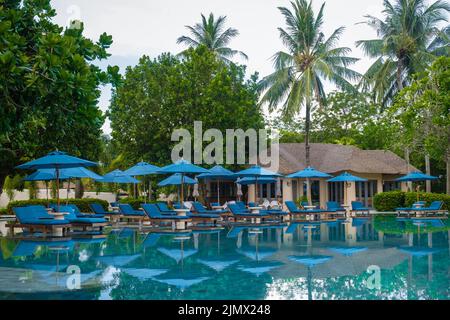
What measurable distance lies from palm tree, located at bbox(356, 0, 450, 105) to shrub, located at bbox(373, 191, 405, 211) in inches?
267

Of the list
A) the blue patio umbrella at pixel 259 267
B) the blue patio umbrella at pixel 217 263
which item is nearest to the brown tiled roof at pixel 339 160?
the blue patio umbrella at pixel 217 263

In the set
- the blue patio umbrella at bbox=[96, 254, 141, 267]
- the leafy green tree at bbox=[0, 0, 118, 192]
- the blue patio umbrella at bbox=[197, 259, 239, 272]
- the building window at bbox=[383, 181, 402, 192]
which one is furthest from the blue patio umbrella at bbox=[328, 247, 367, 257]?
the building window at bbox=[383, 181, 402, 192]

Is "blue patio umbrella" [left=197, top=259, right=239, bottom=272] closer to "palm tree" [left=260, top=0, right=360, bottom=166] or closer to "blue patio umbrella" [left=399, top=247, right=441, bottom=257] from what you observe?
"blue patio umbrella" [left=399, top=247, right=441, bottom=257]

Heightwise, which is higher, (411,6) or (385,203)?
(411,6)

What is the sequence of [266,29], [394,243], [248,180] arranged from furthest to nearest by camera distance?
[266,29], [248,180], [394,243]

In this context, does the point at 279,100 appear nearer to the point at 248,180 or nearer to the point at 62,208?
the point at 248,180

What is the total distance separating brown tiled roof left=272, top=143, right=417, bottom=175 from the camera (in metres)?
34.5

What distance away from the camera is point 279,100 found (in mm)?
32094

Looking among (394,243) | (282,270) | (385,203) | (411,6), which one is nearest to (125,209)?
(394,243)

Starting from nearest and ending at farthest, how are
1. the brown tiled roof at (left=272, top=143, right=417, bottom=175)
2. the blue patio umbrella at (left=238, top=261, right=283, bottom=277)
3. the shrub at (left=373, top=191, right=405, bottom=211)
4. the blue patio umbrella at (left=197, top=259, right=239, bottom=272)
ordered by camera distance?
1. the blue patio umbrella at (left=238, top=261, right=283, bottom=277)
2. the blue patio umbrella at (left=197, top=259, right=239, bottom=272)
3. the shrub at (left=373, top=191, right=405, bottom=211)
4. the brown tiled roof at (left=272, top=143, right=417, bottom=175)

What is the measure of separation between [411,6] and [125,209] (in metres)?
23.2

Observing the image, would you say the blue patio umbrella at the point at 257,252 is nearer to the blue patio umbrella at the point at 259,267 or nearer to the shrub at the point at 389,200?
the blue patio umbrella at the point at 259,267

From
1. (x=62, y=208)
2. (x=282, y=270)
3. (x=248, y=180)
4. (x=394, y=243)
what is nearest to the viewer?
(x=282, y=270)

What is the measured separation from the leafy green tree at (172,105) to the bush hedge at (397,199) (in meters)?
9.07
